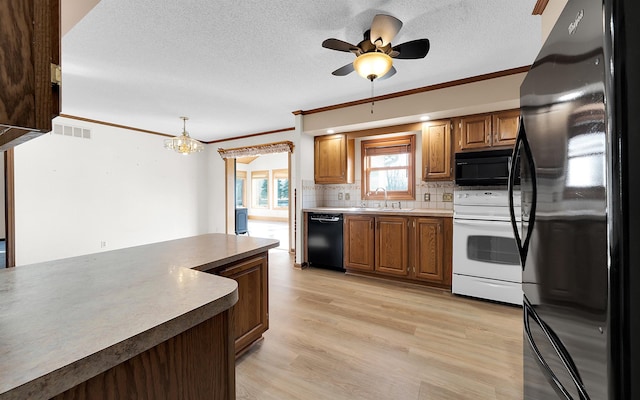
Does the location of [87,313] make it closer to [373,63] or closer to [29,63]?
[29,63]

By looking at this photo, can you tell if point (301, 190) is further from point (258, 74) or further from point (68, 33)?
point (68, 33)

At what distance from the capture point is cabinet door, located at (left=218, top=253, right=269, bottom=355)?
1.82 metres

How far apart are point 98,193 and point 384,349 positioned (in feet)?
17.3

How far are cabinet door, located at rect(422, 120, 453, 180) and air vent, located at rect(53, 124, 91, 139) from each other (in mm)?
5487

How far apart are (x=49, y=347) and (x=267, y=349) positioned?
171 centimetres

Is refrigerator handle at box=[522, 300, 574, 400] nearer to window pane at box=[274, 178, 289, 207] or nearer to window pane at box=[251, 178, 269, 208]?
window pane at box=[274, 178, 289, 207]

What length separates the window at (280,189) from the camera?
1060 cm

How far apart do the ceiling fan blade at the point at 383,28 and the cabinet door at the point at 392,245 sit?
214cm

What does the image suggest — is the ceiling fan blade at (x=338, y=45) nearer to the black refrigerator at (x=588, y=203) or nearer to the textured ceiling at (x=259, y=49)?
the textured ceiling at (x=259, y=49)

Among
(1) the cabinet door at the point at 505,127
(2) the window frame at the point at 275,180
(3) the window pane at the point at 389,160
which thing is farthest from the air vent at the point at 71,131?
(2) the window frame at the point at 275,180

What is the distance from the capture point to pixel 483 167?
310 cm

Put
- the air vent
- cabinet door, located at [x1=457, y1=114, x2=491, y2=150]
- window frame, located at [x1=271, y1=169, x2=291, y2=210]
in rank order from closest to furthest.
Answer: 1. cabinet door, located at [x1=457, y1=114, x2=491, y2=150]
2. the air vent
3. window frame, located at [x1=271, y1=169, x2=291, y2=210]

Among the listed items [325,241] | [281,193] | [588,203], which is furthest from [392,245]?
[281,193]

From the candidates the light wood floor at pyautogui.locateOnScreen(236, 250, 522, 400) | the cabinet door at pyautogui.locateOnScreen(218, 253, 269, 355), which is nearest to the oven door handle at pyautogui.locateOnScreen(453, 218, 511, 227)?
the light wood floor at pyautogui.locateOnScreen(236, 250, 522, 400)
